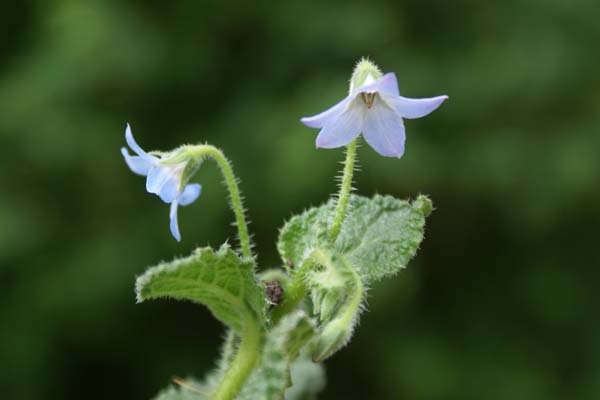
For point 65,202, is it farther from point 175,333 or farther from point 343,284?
point 343,284

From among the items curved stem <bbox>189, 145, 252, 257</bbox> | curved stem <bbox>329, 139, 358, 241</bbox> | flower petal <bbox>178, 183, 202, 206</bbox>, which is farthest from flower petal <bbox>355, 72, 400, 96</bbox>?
flower petal <bbox>178, 183, 202, 206</bbox>

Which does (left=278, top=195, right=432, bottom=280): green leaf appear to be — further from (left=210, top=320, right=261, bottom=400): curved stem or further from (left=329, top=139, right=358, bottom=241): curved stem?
(left=210, top=320, right=261, bottom=400): curved stem

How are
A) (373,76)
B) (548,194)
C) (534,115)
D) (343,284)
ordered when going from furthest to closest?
1. (534,115)
2. (548,194)
3. (373,76)
4. (343,284)

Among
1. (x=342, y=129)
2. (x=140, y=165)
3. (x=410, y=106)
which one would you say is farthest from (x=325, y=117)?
(x=140, y=165)

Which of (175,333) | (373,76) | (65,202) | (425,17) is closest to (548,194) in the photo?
(425,17)

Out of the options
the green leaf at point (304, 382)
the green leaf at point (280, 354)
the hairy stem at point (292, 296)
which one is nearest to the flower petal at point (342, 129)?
the hairy stem at point (292, 296)

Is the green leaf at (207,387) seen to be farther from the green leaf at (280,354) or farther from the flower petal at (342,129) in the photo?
the flower petal at (342,129)
